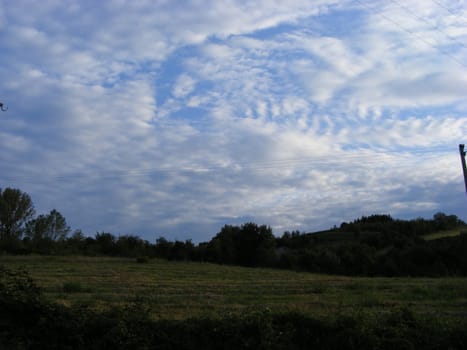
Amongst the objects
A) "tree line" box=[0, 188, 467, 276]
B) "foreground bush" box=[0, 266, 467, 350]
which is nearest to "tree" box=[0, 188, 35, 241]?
"tree line" box=[0, 188, 467, 276]

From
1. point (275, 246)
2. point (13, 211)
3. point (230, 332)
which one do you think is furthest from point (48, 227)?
point (230, 332)

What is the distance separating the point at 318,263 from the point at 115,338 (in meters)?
51.2

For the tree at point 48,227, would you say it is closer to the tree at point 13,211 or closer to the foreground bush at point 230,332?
the tree at point 13,211

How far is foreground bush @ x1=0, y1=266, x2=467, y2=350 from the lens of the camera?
971 cm

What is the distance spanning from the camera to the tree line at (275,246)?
5334 cm

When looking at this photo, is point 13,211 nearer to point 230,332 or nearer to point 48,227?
point 48,227

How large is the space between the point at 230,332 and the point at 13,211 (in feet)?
220

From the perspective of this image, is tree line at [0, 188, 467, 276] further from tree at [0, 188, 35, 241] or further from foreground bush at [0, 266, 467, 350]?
foreground bush at [0, 266, 467, 350]

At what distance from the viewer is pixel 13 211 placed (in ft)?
228

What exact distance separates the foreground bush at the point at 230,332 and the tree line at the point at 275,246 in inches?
1562

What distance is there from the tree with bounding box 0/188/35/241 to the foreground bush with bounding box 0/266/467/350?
207 ft

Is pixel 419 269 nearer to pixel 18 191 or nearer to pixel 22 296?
pixel 22 296

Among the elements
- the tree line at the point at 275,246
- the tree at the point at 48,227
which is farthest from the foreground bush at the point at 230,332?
the tree at the point at 48,227

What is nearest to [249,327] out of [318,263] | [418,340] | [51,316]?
[418,340]
